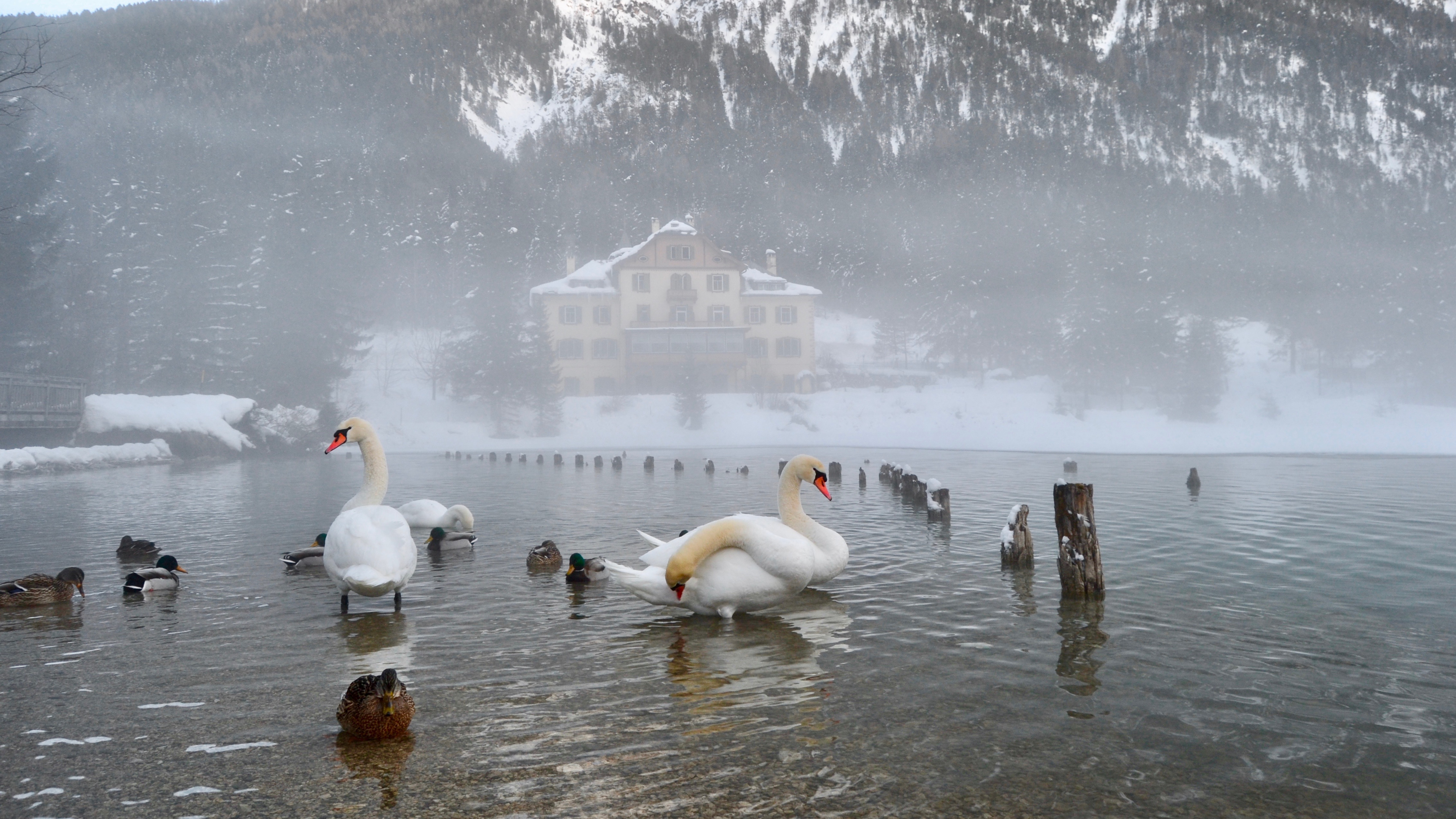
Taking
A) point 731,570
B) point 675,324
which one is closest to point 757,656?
point 731,570

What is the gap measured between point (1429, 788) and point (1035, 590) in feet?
16.6

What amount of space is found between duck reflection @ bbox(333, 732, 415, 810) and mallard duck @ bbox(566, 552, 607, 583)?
16.0ft

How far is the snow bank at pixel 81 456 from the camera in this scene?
3133 centimetres

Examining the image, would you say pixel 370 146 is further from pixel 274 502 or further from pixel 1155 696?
pixel 1155 696

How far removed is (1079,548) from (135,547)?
1220 centimetres

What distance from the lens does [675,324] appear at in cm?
7831

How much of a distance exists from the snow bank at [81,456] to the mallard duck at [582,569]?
30.7 metres

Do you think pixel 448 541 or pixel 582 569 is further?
pixel 448 541

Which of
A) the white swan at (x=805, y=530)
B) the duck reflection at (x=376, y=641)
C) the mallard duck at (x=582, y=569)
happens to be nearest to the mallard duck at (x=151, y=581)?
the duck reflection at (x=376, y=641)

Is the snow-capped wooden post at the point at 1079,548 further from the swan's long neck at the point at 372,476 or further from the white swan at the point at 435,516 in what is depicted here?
the white swan at the point at 435,516

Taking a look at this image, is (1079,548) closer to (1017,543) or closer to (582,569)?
(1017,543)

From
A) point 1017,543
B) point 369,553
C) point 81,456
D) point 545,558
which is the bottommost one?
point 545,558

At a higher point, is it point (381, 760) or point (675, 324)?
point (675, 324)

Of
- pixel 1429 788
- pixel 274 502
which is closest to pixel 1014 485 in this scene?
pixel 274 502
